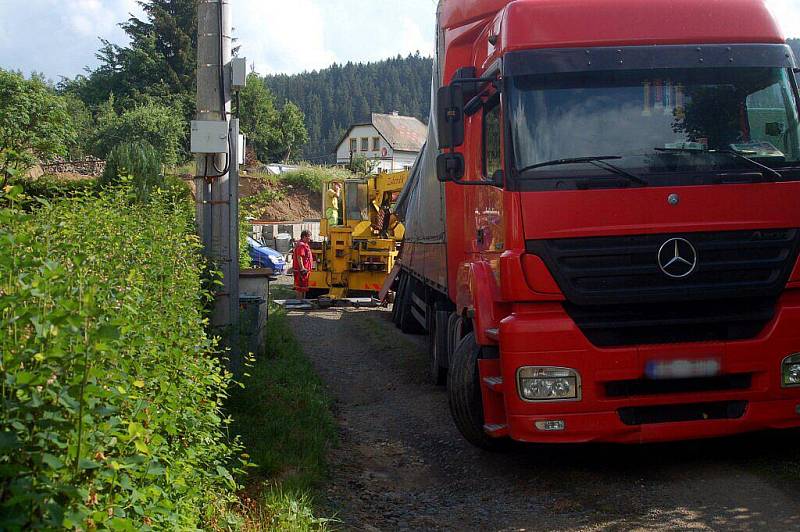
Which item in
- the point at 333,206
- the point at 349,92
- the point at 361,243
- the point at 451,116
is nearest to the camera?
the point at 451,116

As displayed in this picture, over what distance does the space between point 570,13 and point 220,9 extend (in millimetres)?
3681

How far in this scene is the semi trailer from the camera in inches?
234

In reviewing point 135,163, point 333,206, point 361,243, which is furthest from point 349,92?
point 361,243

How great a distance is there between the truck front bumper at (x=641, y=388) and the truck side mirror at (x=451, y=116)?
4.64ft

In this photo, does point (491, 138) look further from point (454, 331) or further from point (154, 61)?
point (154, 61)

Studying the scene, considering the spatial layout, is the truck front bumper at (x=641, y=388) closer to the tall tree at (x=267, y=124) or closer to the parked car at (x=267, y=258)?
the parked car at (x=267, y=258)

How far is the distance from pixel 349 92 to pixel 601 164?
514 feet

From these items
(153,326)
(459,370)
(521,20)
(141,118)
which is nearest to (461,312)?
(459,370)

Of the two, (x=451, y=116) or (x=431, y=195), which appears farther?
(x=431, y=195)

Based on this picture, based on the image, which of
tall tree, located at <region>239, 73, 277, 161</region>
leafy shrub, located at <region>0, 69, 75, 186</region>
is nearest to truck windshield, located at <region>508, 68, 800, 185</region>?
leafy shrub, located at <region>0, 69, 75, 186</region>

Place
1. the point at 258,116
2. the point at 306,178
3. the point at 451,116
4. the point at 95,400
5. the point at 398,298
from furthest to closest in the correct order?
1. the point at 258,116
2. the point at 306,178
3. the point at 398,298
4. the point at 451,116
5. the point at 95,400

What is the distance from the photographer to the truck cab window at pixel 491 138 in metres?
6.59

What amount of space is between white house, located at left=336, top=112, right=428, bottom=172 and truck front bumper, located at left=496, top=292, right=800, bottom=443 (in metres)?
85.9

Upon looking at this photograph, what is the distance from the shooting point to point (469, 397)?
265 inches
